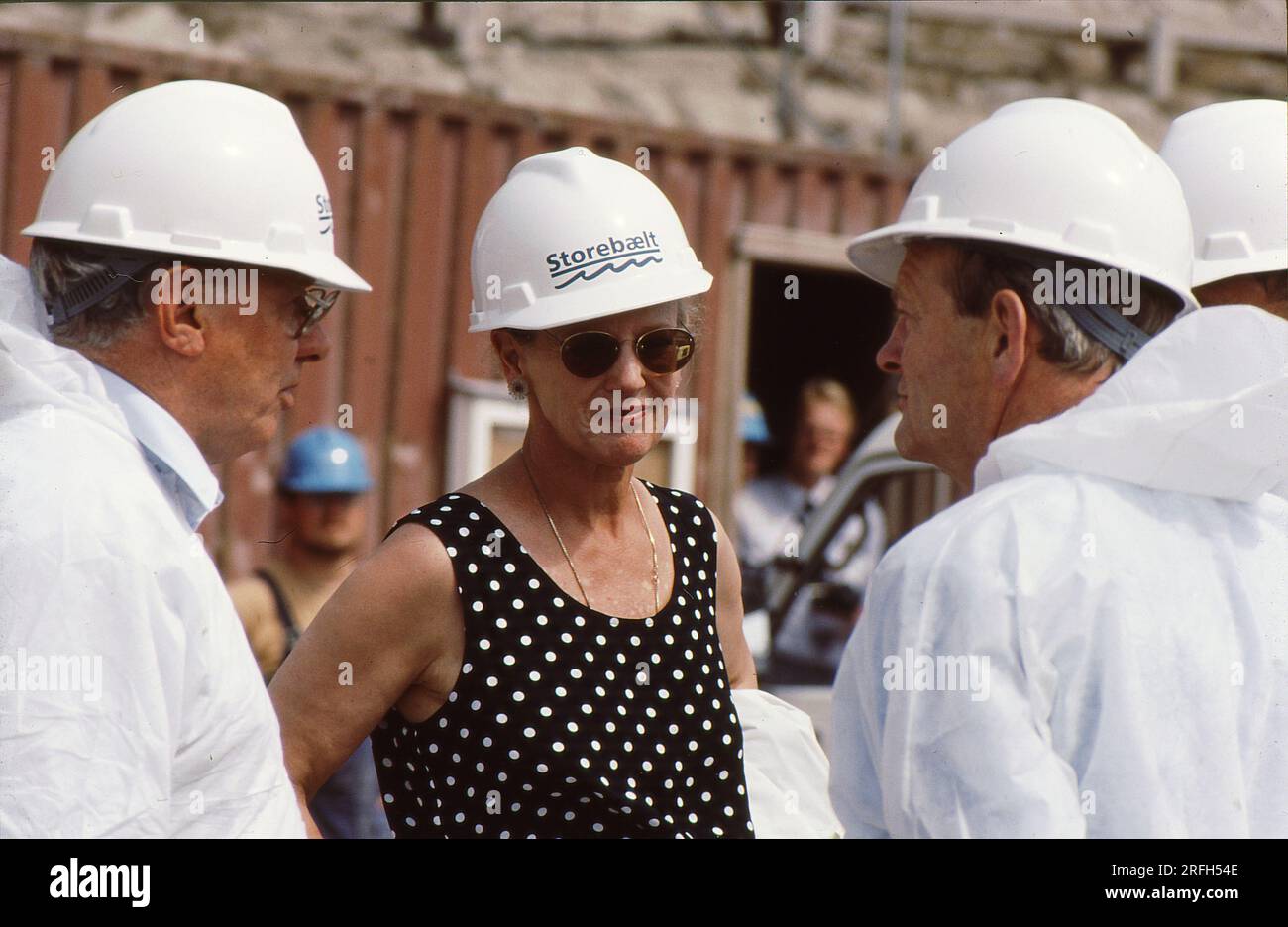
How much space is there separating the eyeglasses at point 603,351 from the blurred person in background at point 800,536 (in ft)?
12.8

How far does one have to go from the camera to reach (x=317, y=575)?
557cm

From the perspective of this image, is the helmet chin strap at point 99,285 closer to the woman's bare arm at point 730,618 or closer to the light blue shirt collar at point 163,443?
the light blue shirt collar at point 163,443

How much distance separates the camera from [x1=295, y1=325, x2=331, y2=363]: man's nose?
7.71 ft

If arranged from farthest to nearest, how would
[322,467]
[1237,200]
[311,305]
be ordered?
[322,467], [1237,200], [311,305]

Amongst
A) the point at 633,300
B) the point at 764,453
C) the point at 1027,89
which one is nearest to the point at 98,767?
the point at 633,300

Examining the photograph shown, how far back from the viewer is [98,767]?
173cm

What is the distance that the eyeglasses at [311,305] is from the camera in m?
2.34

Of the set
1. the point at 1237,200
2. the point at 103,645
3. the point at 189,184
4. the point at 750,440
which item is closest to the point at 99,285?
the point at 189,184

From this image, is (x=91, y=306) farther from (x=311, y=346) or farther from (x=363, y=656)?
(x=363, y=656)

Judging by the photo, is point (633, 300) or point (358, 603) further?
point (633, 300)

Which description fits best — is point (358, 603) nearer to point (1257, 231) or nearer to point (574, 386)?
point (574, 386)

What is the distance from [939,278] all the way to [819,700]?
4026 millimetres

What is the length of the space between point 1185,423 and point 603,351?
3.47 feet

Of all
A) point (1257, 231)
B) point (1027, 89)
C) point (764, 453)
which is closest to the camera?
point (1257, 231)
